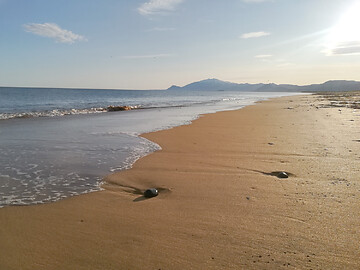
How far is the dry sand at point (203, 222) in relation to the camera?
2865 millimetres

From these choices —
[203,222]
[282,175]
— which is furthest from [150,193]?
[282,175]

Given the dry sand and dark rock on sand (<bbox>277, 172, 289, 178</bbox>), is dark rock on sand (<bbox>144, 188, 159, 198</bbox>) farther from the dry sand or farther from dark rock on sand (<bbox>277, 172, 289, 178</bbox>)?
dark rock on sand (<bbox>277, 172, 289, 178</bbox>)

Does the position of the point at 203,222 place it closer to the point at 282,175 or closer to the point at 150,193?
the point at 150,193

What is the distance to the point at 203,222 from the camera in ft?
12.0

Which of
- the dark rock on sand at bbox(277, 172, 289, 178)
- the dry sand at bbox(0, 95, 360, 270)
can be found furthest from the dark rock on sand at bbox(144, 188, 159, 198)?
the dark rock on sand at bbox(277, 172, 289, 178)

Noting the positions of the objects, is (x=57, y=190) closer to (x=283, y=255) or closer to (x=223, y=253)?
(x=223, y=253)

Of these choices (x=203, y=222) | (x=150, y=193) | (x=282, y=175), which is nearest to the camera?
(x=203, y=222)

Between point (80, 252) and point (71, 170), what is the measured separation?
358 cm

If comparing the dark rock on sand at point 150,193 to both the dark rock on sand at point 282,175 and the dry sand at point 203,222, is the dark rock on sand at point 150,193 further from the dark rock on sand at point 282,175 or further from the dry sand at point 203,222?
the dark rock on sand at point 282,175

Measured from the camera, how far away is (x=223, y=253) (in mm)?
2934

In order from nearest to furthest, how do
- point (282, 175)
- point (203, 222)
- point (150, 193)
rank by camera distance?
point (203, 222)
point (150, 193)
point (282, 175)

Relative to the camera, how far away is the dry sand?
9.40 ft

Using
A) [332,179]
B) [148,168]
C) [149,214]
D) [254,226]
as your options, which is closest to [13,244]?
[149,214]

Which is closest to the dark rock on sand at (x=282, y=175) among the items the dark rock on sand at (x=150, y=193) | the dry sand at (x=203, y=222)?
the dry sand at (x=203, y=222)
